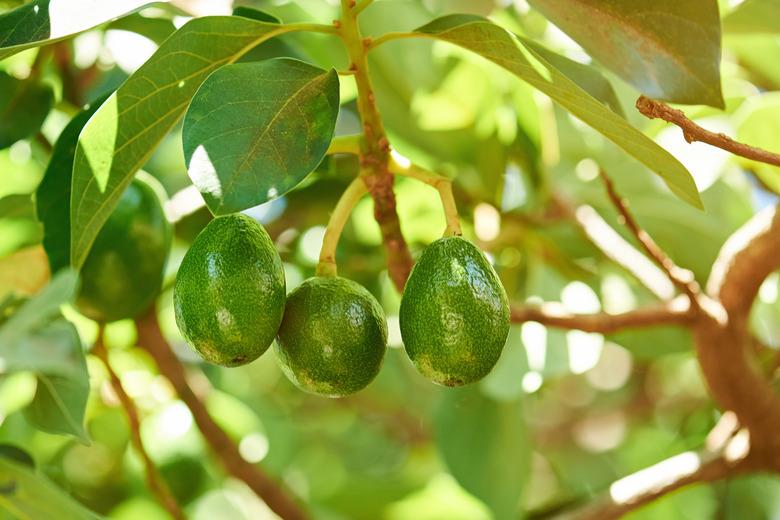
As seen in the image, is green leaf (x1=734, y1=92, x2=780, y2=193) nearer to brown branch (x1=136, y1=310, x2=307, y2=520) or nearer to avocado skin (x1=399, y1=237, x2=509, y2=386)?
avocado skin (x1=399, y1=237, x2=509, y2=386)

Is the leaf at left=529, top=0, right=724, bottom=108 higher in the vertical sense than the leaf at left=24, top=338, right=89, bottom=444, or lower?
higher

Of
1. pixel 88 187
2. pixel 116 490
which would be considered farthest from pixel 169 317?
pixel 88 187

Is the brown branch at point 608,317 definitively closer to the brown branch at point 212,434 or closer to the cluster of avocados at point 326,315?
the cluster of avocados at point 326,315

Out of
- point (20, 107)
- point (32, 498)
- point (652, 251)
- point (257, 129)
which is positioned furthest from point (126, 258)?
point (652, 251)

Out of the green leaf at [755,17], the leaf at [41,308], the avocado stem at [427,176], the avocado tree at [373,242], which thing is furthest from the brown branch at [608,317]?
the leaf at [41,308]

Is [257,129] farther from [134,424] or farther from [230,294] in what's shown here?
[134,424]

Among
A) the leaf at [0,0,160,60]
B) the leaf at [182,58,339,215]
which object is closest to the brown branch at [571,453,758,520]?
the leaf at [182,58,339,215]
